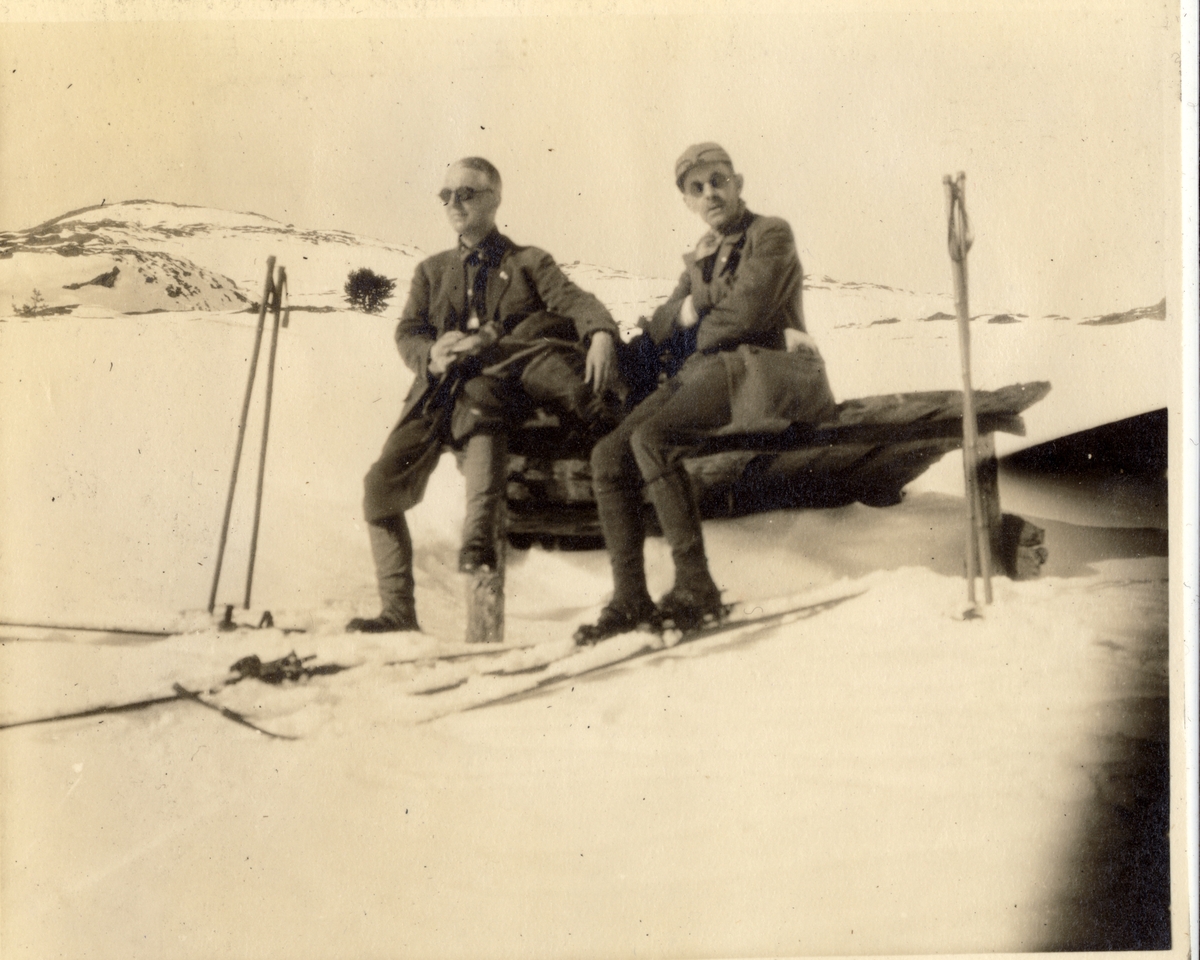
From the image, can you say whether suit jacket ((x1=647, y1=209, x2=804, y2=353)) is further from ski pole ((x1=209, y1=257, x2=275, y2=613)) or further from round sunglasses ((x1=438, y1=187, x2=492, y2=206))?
ski pole ((x1=209, y1=257, x2=275, y2=613))

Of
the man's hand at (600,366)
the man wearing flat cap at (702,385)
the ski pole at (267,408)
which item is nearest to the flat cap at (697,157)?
the man wearing flat cap at (702,385)

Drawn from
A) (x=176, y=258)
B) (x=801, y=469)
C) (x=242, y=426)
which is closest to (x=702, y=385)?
(x=801, y=469)

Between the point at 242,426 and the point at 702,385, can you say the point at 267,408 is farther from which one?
the point at 702,385

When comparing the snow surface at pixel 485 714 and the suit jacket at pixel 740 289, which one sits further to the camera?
the suit jacket at pixel 740 289

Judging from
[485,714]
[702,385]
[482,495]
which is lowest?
[485,714]

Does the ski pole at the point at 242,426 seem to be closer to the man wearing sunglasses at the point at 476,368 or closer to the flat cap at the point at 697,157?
the man wearing sunglasses at the point at 476,368

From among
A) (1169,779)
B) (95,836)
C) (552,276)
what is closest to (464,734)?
(95,836)
